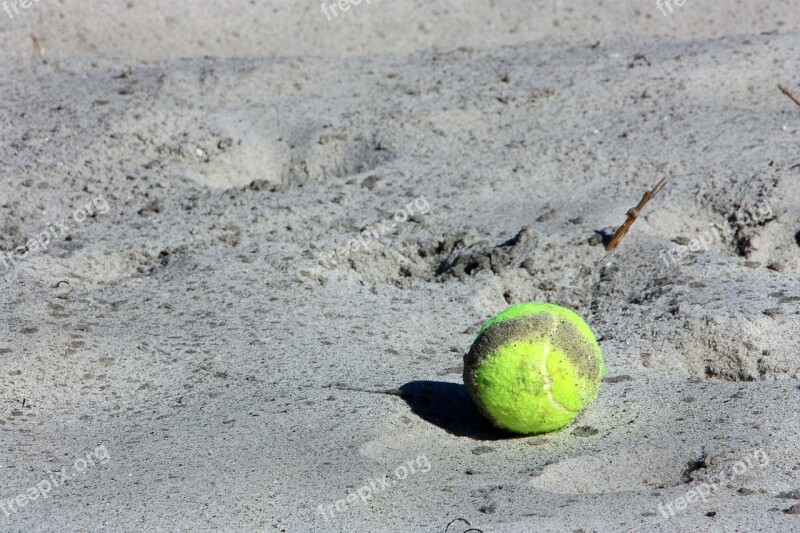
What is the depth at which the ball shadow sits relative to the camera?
3.17 meters

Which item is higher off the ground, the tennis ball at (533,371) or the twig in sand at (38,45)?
the twig in sand at (38,45)

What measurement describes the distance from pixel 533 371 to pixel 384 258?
1474mm

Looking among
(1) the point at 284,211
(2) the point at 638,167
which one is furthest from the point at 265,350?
(2) the point at 638,167

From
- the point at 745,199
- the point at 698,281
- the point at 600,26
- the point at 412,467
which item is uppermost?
the point at 600,26

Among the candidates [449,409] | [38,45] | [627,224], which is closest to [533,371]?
[449,409]

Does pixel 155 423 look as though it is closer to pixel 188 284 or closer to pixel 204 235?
pixel 188 284

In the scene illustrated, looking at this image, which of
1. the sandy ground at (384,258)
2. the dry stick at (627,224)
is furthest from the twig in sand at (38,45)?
the dry stick at (627,224)

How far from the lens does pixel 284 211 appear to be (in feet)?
14.8

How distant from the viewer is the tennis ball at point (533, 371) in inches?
115

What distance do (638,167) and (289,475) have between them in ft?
8.94

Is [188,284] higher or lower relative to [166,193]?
lower

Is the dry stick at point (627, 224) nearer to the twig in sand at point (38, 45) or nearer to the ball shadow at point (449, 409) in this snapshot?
the ball shadow at point (449, 409)

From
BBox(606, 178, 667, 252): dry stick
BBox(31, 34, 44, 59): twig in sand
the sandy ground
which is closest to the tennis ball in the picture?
the sandy ground

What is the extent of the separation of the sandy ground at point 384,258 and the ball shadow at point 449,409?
1cm
